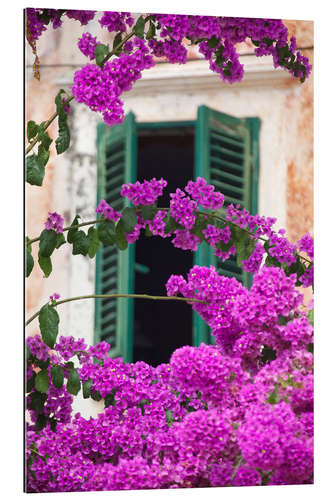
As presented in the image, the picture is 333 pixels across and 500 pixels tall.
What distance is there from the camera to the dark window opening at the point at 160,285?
10.5 feet

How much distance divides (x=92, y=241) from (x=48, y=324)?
29cm

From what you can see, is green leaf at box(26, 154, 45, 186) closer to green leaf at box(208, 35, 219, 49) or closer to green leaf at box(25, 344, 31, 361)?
green leaf at box(25, 344, 31, 361)

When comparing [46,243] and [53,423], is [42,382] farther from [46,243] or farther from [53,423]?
[46,243]

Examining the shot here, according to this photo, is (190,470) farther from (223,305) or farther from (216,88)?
(216,88)

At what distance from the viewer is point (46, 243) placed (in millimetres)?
3082

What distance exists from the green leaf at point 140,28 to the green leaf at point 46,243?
2.25 ft

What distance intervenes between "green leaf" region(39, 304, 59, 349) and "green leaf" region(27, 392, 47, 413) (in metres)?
0.15

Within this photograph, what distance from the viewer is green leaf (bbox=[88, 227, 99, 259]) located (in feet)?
10.2

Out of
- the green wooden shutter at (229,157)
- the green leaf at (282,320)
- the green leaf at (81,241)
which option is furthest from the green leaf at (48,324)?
the green leaf at (282,320)

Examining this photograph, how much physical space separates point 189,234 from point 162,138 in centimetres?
36

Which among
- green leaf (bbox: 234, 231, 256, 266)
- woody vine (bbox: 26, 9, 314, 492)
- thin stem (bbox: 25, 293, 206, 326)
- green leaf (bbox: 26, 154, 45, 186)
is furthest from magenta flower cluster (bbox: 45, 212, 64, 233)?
green leaf (bbox: 234, 231, 256, 266)

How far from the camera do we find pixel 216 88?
333 centimetres

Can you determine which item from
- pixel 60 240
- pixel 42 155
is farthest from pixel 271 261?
pixel 42 155
